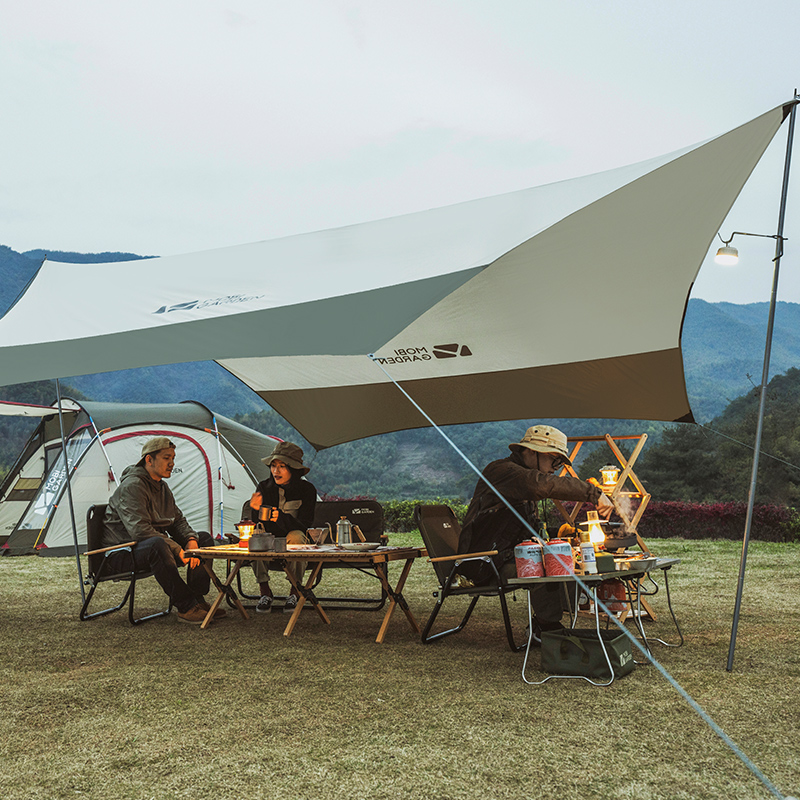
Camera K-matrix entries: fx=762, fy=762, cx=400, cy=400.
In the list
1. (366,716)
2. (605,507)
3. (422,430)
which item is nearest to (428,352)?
(605,507)

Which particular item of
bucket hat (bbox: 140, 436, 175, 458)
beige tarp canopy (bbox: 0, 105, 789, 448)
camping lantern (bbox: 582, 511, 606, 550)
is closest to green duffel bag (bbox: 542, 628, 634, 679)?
camping lantern (bbox: 582, 511, 606, 550)

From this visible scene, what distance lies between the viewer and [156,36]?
4078cm

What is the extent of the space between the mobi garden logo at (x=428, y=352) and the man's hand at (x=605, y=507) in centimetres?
112

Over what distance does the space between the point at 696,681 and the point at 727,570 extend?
4.02 meters

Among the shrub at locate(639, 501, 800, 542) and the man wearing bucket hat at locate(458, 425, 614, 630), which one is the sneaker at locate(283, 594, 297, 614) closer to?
the man wearing bucket hat at locate(458, 425, 614, 630)

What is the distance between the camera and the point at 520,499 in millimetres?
3600

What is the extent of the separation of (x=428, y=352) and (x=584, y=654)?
2.04 m

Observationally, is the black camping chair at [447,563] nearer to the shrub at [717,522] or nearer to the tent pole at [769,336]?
the tent pole at [769,336]

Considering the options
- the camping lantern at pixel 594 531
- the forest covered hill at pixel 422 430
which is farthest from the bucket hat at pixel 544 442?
the forest covered hill at pixel 422 430

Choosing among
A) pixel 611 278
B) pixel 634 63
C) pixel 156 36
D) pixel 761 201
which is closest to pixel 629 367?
pixel 611 278

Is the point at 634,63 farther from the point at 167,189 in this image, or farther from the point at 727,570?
the point at 167,189

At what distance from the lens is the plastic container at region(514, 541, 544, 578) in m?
3.02

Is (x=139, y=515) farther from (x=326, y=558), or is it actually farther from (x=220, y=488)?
(x=220, y=488)

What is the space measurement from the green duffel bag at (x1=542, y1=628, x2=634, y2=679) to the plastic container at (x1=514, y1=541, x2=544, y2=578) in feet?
0.97
